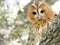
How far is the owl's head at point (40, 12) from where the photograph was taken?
5.58 feet

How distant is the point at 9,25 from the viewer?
1785 millimetres

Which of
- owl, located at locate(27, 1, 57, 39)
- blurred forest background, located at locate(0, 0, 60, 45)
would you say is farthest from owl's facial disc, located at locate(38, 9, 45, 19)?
blurred forest background, located at locate(0, 0, 60, 45)

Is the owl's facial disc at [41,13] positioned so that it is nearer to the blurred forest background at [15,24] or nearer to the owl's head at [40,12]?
the owl's head at [40,12]

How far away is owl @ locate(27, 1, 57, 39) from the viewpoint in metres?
1.70

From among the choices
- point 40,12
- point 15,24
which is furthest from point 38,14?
point 15,24

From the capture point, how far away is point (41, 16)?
172 cm

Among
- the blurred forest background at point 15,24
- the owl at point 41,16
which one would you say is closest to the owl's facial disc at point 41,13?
the owl at point 41,16

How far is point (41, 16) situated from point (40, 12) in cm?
4

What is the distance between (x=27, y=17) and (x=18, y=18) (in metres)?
0.08

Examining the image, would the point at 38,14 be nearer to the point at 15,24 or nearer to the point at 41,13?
the point at 41,13

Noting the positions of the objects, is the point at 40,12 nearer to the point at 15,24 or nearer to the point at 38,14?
the point at 38,14

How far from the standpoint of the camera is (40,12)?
67.1 inches

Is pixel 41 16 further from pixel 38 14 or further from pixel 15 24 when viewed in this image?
pixel 15 24

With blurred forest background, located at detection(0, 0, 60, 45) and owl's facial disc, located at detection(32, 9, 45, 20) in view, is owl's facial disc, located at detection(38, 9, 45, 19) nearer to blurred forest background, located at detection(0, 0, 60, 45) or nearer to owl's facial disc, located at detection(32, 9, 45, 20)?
owl's facial disc, located at detection(32, 9, 45, 20)
